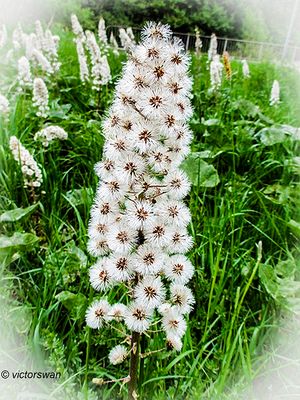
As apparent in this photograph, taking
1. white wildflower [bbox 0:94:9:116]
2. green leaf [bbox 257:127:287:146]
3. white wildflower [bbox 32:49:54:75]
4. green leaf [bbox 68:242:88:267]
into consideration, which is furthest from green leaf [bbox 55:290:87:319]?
white wildflower [bbox 32:49:54:75]

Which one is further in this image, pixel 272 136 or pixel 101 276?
pixel 272 136

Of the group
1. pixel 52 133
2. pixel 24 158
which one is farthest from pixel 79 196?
pixel 52 133

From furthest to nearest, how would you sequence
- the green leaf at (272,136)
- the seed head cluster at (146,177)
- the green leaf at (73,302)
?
the green leaf at (272,136) → the green leaf at (73,302) → the seed head cluster at (146,177)

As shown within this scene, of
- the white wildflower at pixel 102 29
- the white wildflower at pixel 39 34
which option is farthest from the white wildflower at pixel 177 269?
the white wildflower at pixel 39 34

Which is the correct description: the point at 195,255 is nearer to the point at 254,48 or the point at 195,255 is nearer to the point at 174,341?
the point at 174,341

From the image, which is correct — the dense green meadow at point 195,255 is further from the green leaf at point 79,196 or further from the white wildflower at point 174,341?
the white wildflower at point 174,341

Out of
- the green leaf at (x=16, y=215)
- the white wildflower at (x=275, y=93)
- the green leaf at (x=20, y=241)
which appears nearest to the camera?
the green leaf at (x=20, y=241)
